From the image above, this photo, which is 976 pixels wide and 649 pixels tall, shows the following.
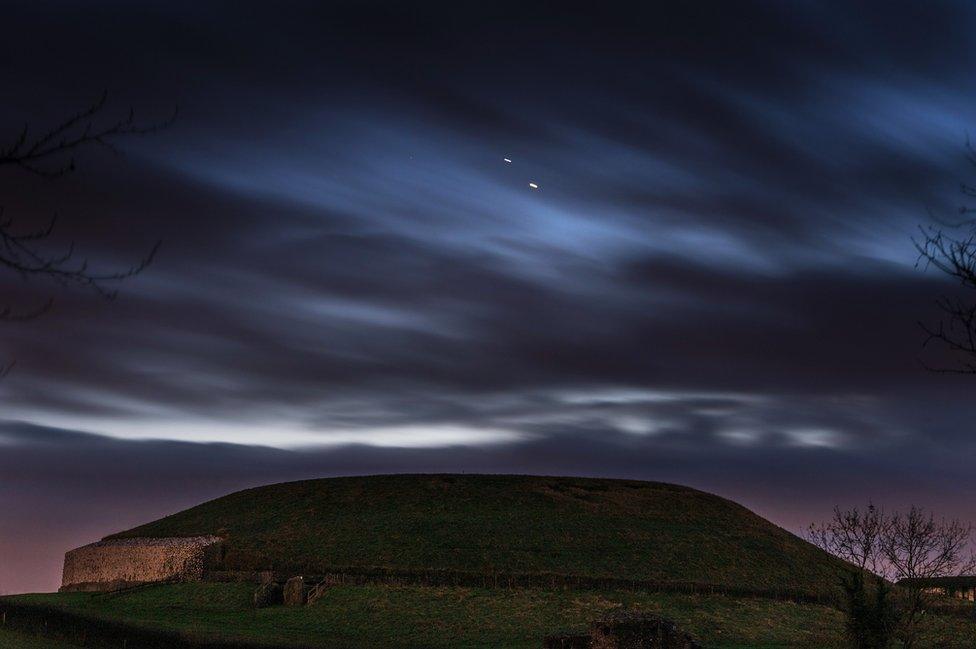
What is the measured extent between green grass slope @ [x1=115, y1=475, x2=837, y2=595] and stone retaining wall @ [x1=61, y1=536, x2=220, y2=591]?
101 inches

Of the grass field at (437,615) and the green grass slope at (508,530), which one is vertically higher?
the green grass slope at (508,530)

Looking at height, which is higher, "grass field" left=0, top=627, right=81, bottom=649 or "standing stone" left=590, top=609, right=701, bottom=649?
"standing stone" left=590, top=609, right=701, bottom=649

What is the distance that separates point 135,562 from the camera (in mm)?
80750

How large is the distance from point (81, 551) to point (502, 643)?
5301 centimetres

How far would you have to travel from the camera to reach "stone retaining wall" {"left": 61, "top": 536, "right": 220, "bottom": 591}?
76375 mm

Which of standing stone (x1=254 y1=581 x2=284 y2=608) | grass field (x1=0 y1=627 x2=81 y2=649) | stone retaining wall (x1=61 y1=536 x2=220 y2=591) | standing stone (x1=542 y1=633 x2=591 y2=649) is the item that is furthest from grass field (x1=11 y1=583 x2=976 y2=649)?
grass field (x1=0 y1=627 x2=81 y2=649)

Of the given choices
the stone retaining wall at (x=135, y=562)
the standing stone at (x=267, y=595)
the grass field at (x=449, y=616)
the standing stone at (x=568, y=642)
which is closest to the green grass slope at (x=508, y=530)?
the stone retaining wall at (x=135, y=562)

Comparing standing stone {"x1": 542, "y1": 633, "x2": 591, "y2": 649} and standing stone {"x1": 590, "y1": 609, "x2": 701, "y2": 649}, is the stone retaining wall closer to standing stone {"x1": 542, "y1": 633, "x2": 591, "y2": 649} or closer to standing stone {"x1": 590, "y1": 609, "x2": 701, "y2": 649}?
standing stone {"x1": 542, "y1": 633, "x2": 591, "y2": 649}

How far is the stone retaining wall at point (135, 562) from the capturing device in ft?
251

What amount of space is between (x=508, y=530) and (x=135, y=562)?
29414mm

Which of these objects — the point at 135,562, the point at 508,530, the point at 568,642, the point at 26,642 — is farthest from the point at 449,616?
the point at 135,562

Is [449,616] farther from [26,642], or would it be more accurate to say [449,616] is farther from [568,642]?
[26,642]

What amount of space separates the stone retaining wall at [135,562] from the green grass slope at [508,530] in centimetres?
255

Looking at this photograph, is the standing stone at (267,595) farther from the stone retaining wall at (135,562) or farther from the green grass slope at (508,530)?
the stone retaining wall at (135,562)
